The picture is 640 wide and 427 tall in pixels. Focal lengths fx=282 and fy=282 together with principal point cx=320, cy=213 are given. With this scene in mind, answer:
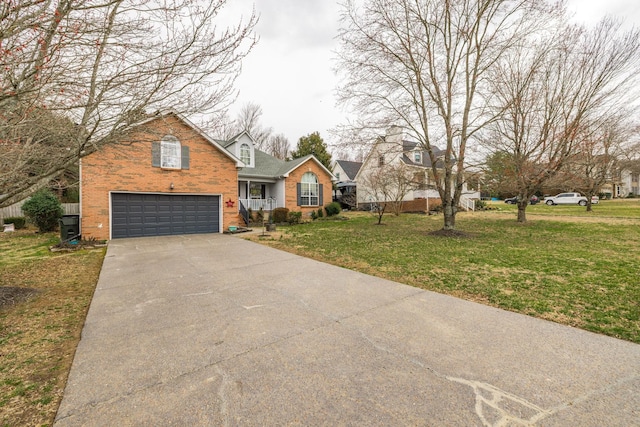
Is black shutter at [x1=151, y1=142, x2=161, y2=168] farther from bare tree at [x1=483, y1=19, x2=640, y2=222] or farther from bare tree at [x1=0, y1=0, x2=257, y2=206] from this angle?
bare tree at [x1=483, y1=19, x2=640, y2=222]

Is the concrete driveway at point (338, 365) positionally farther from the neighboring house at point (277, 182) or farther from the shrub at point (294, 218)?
the neighboring house at point (277, 182)

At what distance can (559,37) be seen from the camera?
38.5 ft

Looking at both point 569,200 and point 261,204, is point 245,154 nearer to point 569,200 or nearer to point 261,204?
point 261,204

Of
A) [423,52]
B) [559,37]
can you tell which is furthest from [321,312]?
[559,37]

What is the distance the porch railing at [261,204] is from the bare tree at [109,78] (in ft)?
48.1

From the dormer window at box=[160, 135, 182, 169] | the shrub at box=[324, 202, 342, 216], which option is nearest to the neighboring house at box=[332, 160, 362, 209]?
the shrub at box=[324, 202, 342, 216]

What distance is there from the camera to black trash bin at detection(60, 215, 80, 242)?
11.2m

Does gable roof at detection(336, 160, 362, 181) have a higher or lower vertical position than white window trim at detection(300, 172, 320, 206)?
higher

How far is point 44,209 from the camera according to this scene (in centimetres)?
1421

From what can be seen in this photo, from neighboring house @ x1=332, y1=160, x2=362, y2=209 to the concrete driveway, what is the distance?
2318cm

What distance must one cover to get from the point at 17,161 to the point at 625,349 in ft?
26.5

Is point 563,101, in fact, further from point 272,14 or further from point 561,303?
point 272,14

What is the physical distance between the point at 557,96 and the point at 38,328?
Result: 61.9 ft

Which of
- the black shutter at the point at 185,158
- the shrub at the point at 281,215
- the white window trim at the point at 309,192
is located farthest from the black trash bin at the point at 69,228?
the white window trim at the point at 309,192
